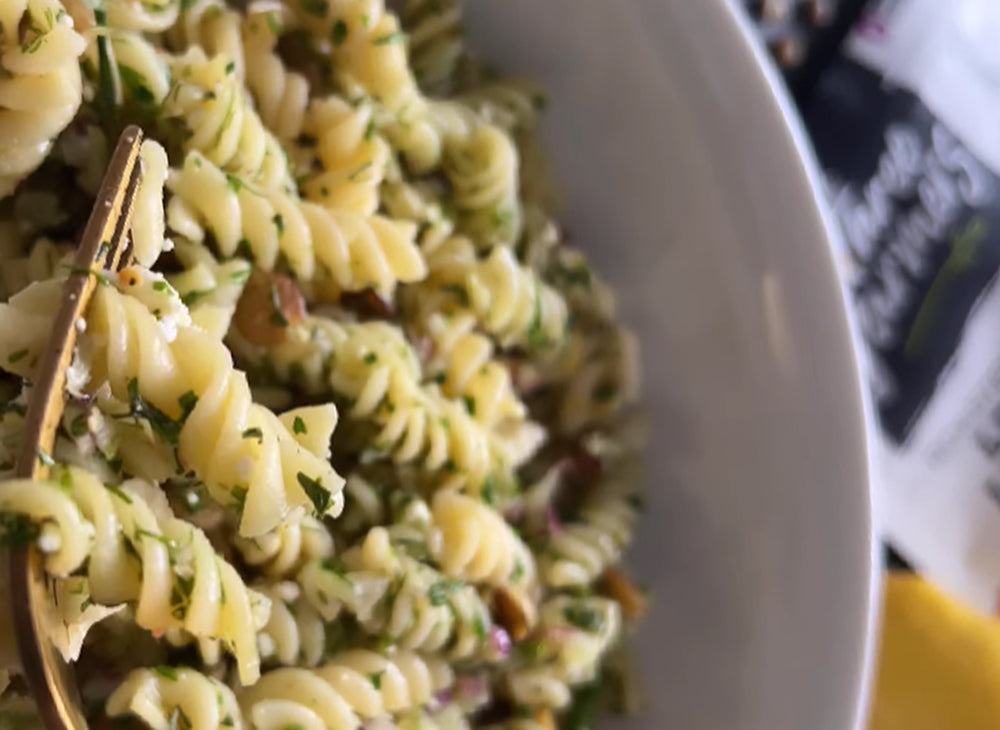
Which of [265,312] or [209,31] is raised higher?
[209,31]

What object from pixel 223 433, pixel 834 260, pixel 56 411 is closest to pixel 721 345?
pixel 834 260

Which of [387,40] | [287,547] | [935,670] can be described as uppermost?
[387,40]

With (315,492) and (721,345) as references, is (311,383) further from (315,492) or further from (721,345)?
(721,345)

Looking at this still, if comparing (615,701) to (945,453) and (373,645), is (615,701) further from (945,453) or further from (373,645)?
(945,453)

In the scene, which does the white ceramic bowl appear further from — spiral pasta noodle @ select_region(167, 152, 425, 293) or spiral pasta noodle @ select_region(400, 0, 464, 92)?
spiral pasta noodle @ select_region(167, 152, 425, 293)

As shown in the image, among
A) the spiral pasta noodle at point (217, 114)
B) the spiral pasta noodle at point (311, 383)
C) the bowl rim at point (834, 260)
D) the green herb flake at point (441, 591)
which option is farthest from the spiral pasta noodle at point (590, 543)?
the spiral pasta noodle at point (217, 114)

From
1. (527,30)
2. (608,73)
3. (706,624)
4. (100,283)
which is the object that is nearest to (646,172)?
(608,73)

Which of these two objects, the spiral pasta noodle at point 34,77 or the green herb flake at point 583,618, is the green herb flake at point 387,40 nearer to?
the spiral pasta noodle at point 34,77
